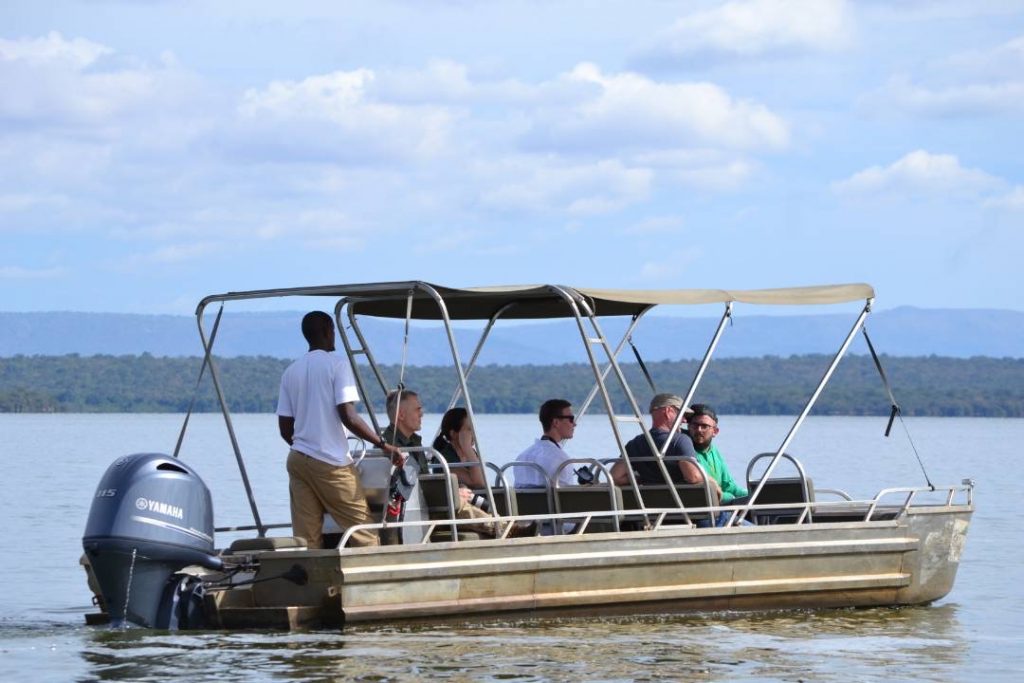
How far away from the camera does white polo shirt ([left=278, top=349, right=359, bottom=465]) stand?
11680mm

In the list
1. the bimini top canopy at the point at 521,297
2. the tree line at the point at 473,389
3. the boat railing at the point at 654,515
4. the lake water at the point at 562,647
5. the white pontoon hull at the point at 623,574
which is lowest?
the lake water at the point at 562,647

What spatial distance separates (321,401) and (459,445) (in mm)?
1667

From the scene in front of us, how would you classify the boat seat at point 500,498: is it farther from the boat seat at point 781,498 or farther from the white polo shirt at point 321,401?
the boat seat at point 781,498

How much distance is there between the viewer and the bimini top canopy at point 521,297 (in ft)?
39.7

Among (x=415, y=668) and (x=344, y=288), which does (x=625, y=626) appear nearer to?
(x=415, y=668)

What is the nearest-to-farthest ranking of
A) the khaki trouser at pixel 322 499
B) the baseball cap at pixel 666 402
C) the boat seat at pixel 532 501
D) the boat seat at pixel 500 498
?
the khaki trouser at pixel 322 499 < the boat seat at pixel 500 498 < the boat seat at pixel 532 501 < the baseball cap at pixel 666 402

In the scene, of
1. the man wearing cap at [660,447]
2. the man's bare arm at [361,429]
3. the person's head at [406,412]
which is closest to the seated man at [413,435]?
the person's head at [406,412]

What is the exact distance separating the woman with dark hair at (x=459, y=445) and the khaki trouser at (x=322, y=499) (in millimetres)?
1202

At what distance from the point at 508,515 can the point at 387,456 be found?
3.52 feet

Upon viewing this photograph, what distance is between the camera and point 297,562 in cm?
1131

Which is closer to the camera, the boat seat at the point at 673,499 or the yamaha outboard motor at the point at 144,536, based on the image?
the yamaha outboard motor at the point at 144,536

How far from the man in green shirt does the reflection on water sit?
1301 mm

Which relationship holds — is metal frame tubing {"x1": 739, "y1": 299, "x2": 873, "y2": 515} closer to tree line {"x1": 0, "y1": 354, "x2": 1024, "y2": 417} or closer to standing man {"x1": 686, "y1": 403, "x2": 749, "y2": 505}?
standing man {"x1": 686, "y1": 403, "x2": 749, "y2": 505}

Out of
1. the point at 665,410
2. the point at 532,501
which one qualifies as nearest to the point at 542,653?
the point at 532,501
